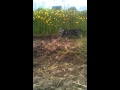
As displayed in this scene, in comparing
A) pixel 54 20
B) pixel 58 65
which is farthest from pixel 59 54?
pixel 54 20

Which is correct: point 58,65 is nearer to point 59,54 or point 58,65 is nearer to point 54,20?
point 59,54

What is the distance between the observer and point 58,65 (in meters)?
1.81

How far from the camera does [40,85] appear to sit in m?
1.78

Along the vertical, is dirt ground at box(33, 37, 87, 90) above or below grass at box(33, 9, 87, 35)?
below

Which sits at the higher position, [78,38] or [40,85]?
[78,38]

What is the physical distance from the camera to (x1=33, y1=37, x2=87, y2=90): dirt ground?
1783 mm

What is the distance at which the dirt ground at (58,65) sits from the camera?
178 centimetres

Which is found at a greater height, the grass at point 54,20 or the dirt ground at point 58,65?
the grass at point 54,20

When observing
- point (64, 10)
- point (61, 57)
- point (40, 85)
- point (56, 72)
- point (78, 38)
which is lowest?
point (40, 85)

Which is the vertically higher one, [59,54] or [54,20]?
[54,20]
